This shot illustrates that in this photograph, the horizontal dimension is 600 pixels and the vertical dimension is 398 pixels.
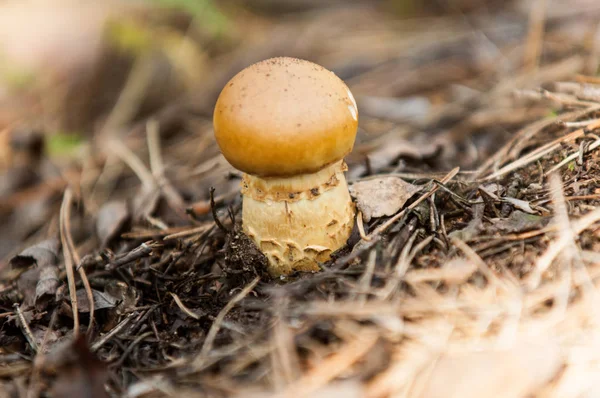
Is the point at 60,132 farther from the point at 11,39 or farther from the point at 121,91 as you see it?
the point at 11,39

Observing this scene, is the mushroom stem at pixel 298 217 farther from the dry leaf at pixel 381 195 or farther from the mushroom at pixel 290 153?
the dry leaf at pixel 381 195

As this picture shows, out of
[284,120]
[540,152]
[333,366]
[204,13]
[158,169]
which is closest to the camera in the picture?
[333,366]

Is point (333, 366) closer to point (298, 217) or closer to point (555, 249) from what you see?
point (298, 217)

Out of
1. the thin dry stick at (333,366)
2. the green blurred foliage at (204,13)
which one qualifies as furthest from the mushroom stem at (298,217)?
the green blurred foliage at (204,13)

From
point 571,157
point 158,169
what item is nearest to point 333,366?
point 571,157

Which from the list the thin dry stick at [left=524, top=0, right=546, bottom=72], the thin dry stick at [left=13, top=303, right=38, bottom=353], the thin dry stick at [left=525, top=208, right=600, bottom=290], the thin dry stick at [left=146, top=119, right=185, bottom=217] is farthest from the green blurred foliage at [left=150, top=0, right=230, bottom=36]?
the thin dry stick at [left=525, top=208, right=600, bottom=290]

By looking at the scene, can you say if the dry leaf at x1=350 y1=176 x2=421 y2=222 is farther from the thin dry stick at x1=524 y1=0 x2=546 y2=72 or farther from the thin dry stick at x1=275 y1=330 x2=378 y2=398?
the thin dry stick at x1=524 y1=0 x2=546 y2=72
